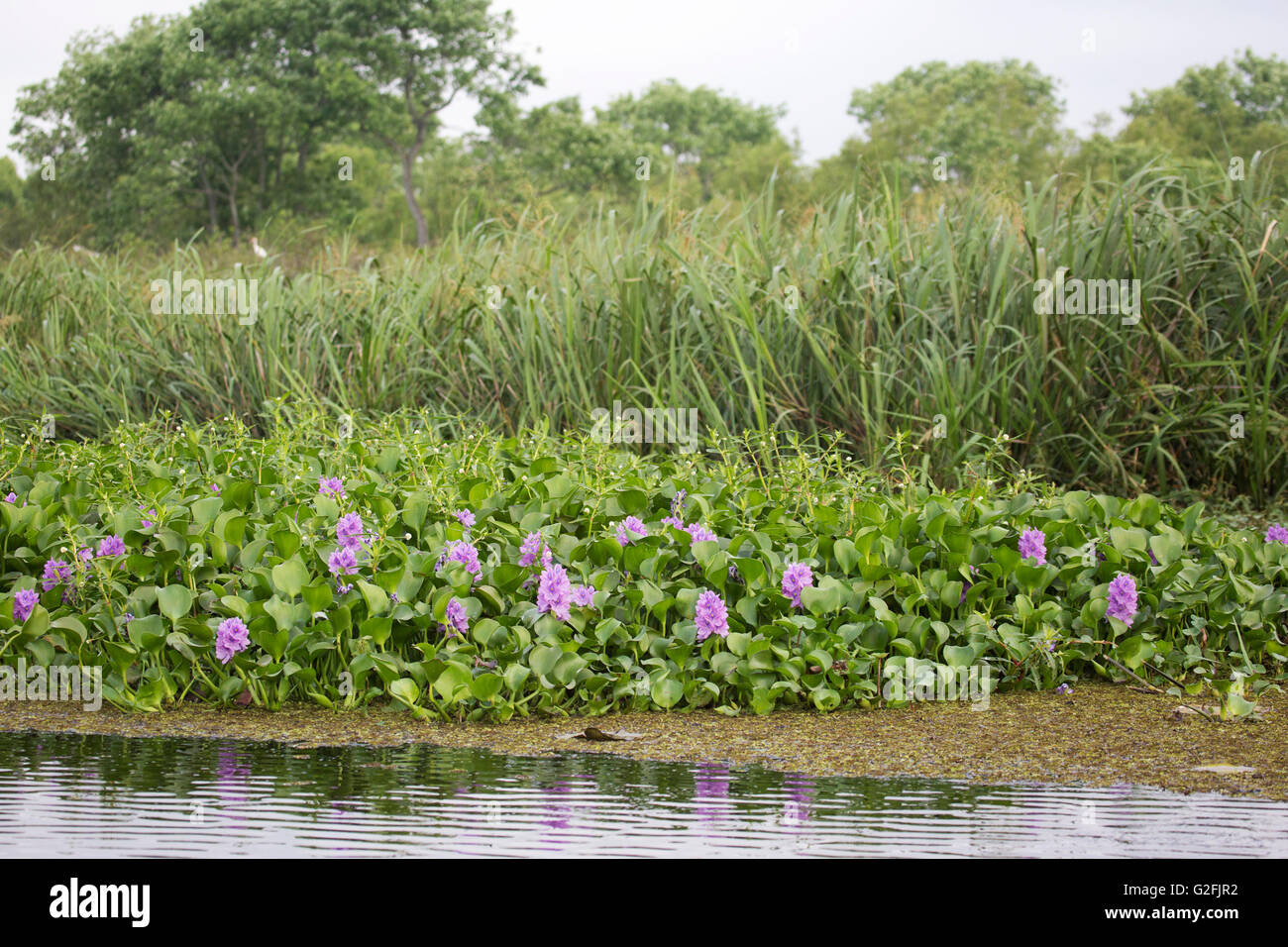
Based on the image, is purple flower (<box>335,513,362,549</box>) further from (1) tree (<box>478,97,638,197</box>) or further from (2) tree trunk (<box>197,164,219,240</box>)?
(1) tree (<box>478,97,638,197</box>)

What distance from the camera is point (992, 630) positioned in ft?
11.8

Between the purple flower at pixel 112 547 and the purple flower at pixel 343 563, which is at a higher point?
the purple flower at pixel 112 547

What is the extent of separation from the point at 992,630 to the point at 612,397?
8.98 ft

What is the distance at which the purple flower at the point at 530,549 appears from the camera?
11.6 feet

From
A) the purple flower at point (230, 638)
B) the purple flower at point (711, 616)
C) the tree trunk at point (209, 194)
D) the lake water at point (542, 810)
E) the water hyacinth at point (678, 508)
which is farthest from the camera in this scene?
the tree trunk at point (209, 194)

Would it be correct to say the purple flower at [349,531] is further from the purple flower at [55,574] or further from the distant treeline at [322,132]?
the distant treeline at [322,132]

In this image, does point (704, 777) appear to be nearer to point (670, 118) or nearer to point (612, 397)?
point (612, 397)

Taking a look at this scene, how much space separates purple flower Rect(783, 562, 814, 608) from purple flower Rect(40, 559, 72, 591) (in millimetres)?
2162

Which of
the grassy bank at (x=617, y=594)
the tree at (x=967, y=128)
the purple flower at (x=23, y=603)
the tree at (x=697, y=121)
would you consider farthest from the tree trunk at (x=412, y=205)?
the purple flower at (x=23, y=603)

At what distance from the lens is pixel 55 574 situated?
11.8ft

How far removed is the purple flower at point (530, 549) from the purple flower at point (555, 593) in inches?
6.8

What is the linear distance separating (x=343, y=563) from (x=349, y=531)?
19cm

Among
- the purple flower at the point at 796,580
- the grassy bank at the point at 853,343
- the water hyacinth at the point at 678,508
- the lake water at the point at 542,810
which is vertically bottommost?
the lake water at the point at 542,810
